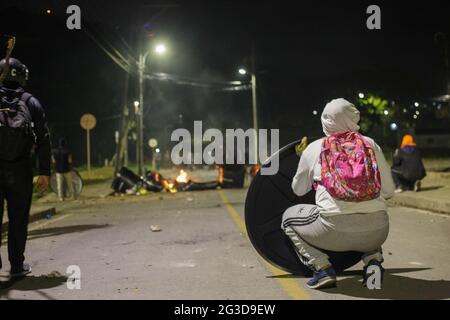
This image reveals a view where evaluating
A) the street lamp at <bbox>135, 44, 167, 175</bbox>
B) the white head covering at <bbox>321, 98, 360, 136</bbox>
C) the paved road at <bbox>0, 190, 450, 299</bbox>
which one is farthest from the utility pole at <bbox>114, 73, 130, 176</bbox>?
the white head covering at <bbox>321, 98, 360, 136</bbox>

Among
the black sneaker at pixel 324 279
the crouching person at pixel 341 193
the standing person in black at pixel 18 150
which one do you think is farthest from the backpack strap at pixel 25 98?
the black sneaker at pixel 324 279

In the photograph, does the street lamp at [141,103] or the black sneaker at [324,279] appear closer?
the black sneaker at [324,279]

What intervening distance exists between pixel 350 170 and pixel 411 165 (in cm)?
1139

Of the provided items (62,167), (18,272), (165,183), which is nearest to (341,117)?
(18,272)

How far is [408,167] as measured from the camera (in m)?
15.6

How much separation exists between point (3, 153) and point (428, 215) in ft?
28.3

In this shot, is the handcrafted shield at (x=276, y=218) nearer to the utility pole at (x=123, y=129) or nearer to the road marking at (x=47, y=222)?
the road marking at (x=47, y=222)

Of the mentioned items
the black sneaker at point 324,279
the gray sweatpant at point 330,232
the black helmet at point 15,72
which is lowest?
the black sneaker at point 324,279

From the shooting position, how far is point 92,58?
145ft

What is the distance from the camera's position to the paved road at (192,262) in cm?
532

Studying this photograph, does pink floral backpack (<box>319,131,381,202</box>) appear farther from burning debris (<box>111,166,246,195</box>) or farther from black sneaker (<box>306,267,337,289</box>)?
burning debris (<box>111,166,246,195</box>)
